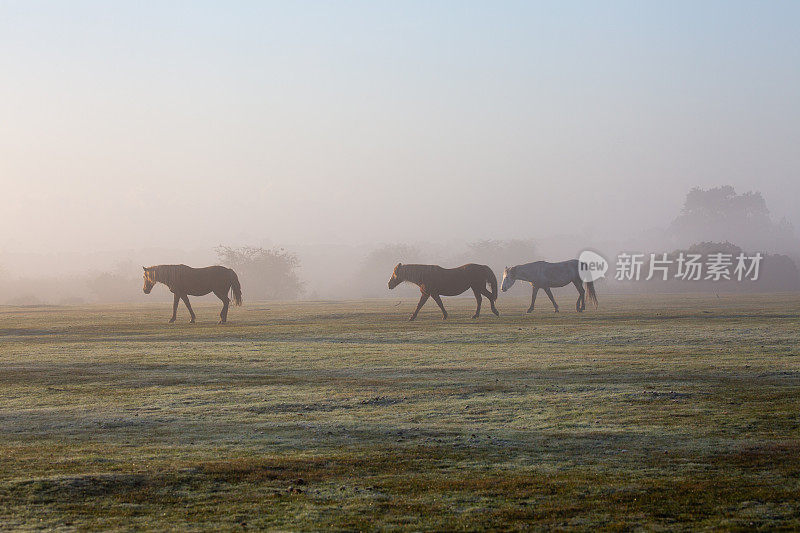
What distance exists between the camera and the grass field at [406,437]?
28.2 feet

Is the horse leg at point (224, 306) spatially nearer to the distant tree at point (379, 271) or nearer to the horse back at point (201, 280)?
the horse back at point (201, 280)

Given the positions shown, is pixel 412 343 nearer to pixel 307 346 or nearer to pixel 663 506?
pixel 307 346

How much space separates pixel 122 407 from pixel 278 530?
936 cm

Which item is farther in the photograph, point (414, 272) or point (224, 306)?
point (224, 306)

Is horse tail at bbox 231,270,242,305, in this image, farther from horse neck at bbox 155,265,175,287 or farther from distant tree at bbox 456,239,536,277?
distant tree at bbox 456,239,536,277

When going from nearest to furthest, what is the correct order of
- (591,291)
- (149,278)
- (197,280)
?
(197,280), (149,278), (591,291)

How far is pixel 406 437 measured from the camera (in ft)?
42.3

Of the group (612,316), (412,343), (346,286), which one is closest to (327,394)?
(412,343)

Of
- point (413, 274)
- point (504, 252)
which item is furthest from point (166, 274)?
point (504, 252)

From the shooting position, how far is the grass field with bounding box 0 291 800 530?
8609 millimetres

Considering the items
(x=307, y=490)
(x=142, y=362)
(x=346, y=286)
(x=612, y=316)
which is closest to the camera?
(x=307, y=490)

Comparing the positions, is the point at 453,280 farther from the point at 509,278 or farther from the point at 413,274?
the point at 509,278

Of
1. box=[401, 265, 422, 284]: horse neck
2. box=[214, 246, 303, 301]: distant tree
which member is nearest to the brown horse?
box=[401, 265, 422, 284]: horse neck

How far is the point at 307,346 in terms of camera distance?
29.5 m
